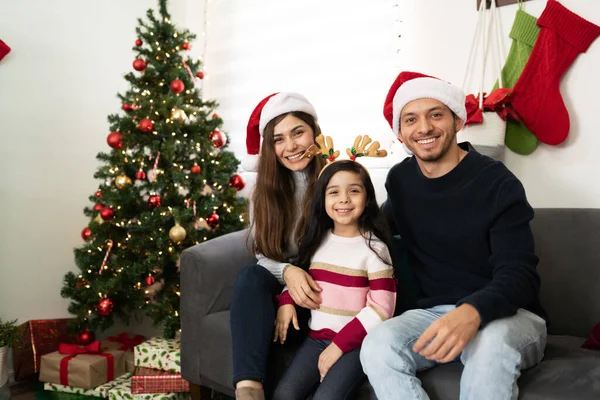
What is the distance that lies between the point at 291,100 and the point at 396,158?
2.78 ft

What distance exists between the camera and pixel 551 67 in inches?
81.9

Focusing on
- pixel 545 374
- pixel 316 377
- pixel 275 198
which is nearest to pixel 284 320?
pixel 316 377

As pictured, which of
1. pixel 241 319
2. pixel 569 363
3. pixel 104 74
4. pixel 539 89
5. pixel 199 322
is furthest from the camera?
pixel 104 74

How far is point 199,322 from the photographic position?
1915 mm

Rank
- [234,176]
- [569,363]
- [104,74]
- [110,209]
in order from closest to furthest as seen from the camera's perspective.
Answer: [569,363], [110,209], [234,176], [104,74]

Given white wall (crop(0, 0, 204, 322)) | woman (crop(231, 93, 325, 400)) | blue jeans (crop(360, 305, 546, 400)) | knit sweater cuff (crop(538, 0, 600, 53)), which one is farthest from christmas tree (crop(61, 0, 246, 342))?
knit sweater cuff (crop(538, 0, 600, 53))

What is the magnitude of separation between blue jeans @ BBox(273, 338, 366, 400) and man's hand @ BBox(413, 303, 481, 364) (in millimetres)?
226

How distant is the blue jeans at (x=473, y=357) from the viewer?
→ 1.26 metres

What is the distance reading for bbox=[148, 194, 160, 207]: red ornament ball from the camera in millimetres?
2467

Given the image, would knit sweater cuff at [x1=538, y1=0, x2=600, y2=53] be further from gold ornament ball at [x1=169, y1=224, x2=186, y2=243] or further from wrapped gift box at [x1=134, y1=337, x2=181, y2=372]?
wrapped gift box at [x1=134, y1=337, x2=181, y2=372]

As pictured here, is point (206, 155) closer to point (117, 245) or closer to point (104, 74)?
point (117, 245)

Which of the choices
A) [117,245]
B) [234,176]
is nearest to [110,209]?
[117,245]

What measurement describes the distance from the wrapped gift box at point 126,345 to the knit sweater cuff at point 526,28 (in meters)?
2.24

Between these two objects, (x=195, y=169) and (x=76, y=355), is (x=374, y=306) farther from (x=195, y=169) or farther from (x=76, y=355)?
(x=76, y=355)
